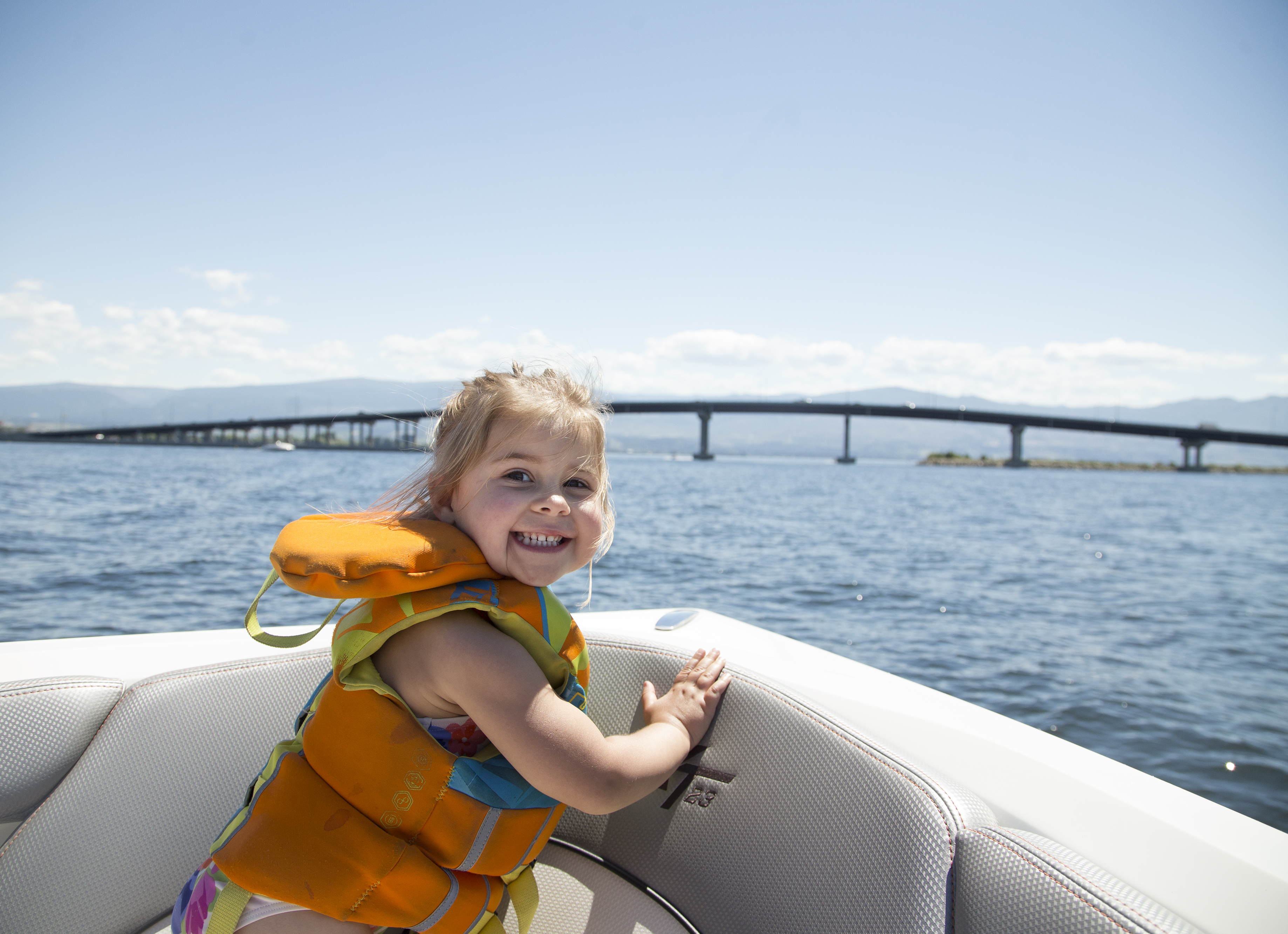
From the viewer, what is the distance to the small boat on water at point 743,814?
90cm

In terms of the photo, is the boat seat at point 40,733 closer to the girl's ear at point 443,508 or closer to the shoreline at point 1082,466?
the girl's ear at point 443,508

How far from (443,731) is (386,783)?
0.32ft

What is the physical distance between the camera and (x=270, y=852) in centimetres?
93

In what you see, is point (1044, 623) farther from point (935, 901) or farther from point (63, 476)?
point (63, 476)

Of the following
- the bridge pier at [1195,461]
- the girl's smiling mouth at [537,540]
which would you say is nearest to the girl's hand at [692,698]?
the girl's smiling mouth at [537,540]

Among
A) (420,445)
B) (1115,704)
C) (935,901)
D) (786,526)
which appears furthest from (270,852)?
(786,526)

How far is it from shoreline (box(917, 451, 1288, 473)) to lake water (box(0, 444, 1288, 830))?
50.3 meters

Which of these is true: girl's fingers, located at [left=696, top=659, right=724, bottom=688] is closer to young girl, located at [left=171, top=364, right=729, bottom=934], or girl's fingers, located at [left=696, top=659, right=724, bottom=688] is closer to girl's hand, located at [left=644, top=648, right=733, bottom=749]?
girl's hand, located at [left=644, top=648, right=733, bottom=749]

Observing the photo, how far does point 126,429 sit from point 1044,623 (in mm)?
72530

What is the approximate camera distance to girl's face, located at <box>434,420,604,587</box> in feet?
3.47

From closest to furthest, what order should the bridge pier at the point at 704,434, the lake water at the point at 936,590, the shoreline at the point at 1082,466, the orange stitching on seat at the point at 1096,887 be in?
1. the orange stitching on seat at the point at 1096,887
2. the lake water at the point at 936,590
3. the bridge pier at the point at 704,434
4. the shoreline at the point at 1082,466

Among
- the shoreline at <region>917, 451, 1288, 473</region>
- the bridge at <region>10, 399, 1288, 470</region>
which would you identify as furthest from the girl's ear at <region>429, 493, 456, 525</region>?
the shoreline at <region>917, 451, 1288, 473</region>

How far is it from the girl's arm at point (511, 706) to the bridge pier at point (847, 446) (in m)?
55.4

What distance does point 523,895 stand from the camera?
108cm
